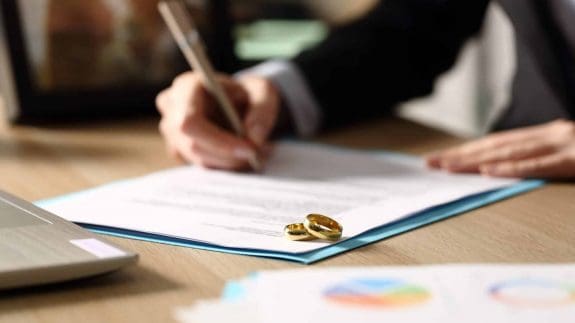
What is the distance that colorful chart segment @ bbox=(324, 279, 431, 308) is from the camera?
1.76ft

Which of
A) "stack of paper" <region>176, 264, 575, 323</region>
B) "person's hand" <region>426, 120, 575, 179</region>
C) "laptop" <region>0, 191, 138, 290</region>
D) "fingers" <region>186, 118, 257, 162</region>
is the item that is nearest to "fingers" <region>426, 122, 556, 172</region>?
"person's hand" <region>426, 120, 575, 179</region>

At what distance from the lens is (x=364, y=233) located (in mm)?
705

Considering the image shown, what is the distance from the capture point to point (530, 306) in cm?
53

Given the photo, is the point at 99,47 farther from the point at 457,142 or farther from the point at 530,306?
the point at 530,306

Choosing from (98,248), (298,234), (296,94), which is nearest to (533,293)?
(298,234)

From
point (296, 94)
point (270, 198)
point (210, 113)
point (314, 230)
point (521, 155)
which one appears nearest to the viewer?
point (314, 230)

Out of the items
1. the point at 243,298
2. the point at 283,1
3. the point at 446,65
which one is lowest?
the point at 243,298

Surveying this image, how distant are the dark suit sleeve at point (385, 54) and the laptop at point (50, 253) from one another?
1.96 feet

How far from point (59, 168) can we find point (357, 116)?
452 millimetres

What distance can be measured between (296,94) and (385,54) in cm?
17

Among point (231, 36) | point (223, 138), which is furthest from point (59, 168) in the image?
point (231, 36)

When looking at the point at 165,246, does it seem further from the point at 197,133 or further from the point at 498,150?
the point at 498,150

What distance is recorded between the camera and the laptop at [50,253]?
0.57 meters

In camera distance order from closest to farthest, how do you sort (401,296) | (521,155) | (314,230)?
1. (401,296)
2. (314,230)
3. (521,155)
